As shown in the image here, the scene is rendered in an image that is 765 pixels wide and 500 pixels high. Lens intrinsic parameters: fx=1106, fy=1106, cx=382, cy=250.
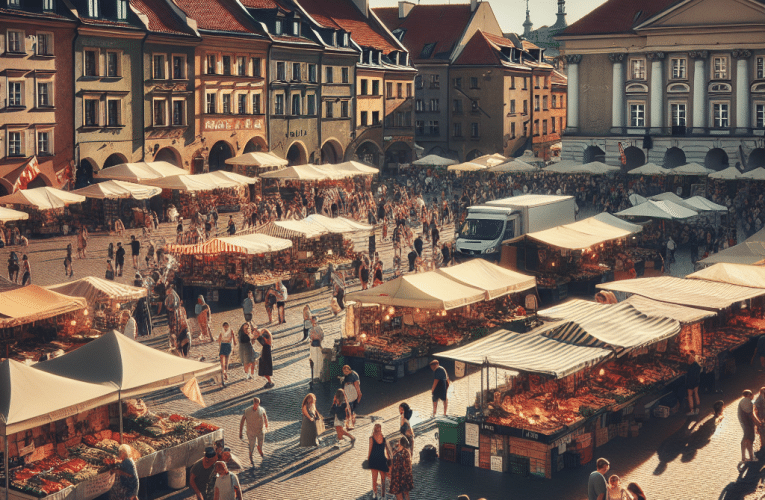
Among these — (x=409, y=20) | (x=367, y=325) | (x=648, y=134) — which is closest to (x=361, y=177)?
(x=648, y=134)

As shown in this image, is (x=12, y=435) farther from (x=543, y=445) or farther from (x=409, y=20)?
(x=409, y=20)

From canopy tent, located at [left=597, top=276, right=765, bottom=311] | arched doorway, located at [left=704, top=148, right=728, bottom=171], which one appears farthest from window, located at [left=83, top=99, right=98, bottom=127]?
arched doorway, located at [left=704, top=148, right=728, bottom=171]

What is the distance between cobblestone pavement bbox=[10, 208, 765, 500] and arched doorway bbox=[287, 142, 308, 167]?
45.5 metres

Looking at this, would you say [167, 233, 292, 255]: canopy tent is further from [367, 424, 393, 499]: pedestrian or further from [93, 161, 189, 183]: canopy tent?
[93, 161, 189, 183]: canopy tent

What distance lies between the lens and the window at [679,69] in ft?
255

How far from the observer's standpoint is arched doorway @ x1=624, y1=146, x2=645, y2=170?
8181 cm

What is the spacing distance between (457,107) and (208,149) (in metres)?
33.9

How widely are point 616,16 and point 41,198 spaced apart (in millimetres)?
50129

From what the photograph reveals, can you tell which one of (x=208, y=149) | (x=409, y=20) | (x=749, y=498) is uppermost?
(x=409, y=20)

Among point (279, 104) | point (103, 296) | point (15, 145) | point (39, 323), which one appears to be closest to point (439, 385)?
point (103, 296)

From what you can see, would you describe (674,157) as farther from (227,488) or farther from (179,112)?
(227,488)

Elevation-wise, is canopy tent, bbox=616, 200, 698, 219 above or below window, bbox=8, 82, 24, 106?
below

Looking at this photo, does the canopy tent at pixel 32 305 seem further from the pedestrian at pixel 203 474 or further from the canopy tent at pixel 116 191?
the canopy tent at pixel 116 191

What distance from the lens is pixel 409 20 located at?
9650 centimetres
